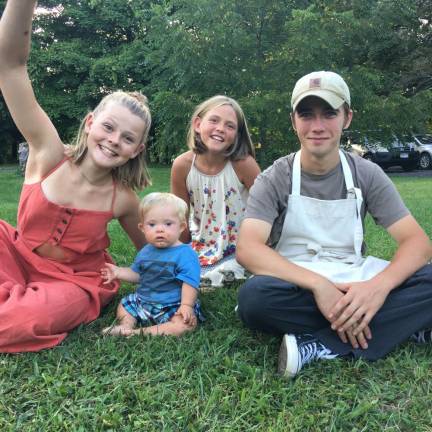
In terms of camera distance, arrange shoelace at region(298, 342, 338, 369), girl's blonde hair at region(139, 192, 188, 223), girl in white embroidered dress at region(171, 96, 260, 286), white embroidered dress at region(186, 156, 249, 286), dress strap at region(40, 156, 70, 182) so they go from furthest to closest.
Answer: white embroidered dress at region(186, 156, 249, 286)
girl in white embroidered dress at region(171, 96, 260, 286)
girl's blonde hair at region(139, 192, 188, 223)
dress strap at region(40, 156, 70, 182)
shoelace at region(298, 342, 338, 369)

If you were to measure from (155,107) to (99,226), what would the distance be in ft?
21.5

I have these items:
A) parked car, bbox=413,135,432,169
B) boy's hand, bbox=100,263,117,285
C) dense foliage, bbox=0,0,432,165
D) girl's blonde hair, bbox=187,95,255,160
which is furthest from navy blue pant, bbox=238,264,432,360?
parked car, bbox=413,135,432,169

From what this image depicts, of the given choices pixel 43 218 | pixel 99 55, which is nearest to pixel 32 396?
pixel 43 218

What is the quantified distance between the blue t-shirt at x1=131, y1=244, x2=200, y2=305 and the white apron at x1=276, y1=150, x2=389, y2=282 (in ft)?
1.81

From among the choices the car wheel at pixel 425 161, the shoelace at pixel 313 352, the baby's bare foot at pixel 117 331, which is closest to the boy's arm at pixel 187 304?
the baby's bare foot at pixel 117 331

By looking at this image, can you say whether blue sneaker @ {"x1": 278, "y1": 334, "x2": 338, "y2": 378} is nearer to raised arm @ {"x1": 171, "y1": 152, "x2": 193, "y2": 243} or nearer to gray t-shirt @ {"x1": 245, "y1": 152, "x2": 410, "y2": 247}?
gray t-shirt @ {"x1": 245, "y1": 152, "x2": 410, "y2": 247}

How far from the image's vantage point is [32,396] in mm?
2076

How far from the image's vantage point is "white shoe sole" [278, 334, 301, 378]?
7.25 feet

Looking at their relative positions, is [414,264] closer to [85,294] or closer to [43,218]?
[85,294]

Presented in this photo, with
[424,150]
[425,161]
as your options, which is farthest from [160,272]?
[425,161]

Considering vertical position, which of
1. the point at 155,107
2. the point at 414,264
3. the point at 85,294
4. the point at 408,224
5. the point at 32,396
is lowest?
the point at 32,396

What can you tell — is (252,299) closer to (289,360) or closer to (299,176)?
(289,360)

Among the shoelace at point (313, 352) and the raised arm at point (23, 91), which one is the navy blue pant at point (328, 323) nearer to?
the shoelace at point (313, 352)

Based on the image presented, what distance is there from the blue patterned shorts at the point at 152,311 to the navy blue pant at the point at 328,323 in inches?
22.4
